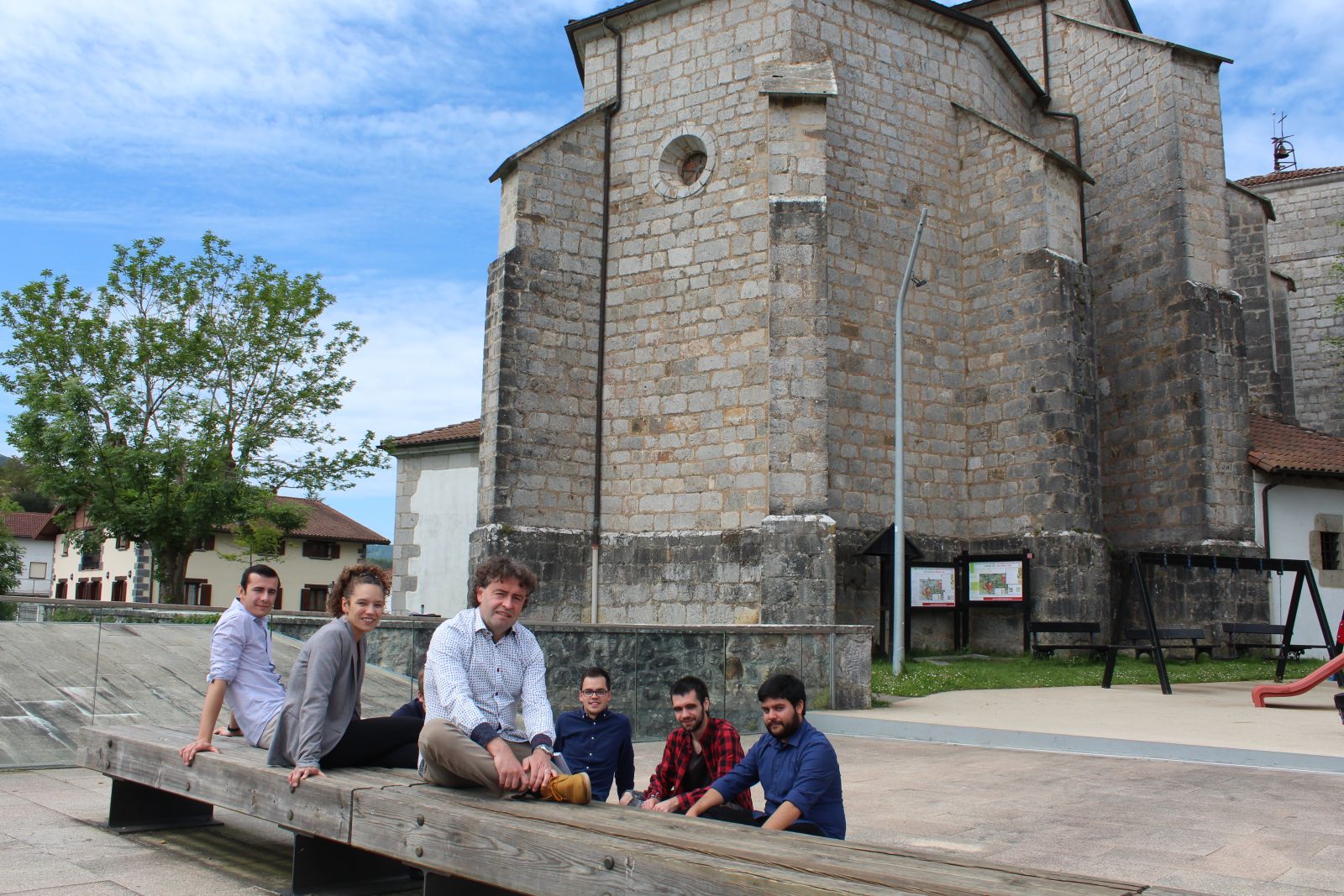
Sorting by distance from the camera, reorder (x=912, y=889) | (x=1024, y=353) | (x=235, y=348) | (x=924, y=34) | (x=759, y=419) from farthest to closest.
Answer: (x=235, y=348)
(x=924, y=34)
(x=1024, y=353)
(x=759, y=419)
(x=912, y=889)

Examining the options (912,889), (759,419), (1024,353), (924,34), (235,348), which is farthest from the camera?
(235,348)

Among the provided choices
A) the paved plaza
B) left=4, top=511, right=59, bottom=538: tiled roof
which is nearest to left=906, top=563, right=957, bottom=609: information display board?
the paved plaza

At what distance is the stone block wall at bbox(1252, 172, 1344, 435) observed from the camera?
26.8 meters

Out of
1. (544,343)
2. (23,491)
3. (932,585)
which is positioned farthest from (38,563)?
(932,585)

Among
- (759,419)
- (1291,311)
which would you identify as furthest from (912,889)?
(1291,311)

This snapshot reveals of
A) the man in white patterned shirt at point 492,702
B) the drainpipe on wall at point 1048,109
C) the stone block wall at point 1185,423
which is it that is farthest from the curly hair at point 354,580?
the drainpipe on wall at point 1048,109

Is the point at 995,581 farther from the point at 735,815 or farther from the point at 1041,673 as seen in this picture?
the point at 735,815

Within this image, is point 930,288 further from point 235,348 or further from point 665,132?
point 235,348

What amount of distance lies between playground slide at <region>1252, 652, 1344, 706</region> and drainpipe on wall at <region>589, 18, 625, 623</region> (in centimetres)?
845

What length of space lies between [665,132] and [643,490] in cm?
548

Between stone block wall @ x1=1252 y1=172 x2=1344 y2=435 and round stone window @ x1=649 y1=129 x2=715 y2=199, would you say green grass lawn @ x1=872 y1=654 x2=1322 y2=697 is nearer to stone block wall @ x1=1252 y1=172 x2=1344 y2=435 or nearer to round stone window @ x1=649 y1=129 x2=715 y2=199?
round stone window @ x1=649 y1=129 x2=715 y2=199

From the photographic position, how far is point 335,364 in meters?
28.0

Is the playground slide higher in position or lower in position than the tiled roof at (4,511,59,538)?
lower

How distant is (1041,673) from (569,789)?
11.6 m
